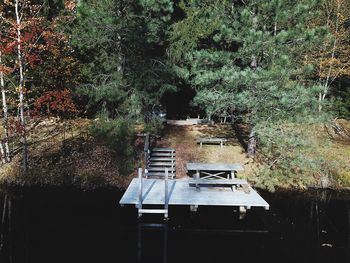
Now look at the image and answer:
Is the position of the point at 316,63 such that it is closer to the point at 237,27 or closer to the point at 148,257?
the point at 237,27

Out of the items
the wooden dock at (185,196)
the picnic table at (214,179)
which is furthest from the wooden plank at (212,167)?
the wooden dock at (185,196)

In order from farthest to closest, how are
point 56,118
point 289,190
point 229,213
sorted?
point 56,118 → point 289,190 → point 229,213

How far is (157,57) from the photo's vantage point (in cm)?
2191

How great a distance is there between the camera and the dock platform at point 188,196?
579 inches

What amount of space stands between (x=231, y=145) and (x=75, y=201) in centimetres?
958

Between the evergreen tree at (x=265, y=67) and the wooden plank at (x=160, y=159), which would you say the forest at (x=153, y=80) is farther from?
the wooden plank at (x=160, y=159)

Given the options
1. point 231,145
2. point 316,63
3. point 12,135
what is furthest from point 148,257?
point 316,63

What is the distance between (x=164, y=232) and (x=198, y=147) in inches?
355

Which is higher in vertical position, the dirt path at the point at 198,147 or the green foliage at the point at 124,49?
the green foliage at the point at 124,49

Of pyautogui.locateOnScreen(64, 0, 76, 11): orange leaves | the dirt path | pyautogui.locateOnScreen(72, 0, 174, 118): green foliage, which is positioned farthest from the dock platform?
pyautogui.locateOnScreen(64, 0, 76, 11): orange leaves

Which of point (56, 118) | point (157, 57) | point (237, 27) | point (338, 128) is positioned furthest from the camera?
point (338, 128)

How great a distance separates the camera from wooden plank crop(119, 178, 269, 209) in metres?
14.7

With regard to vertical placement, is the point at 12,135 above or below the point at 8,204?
above

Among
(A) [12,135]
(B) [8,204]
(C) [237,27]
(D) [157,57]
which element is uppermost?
(C) [237,27]
